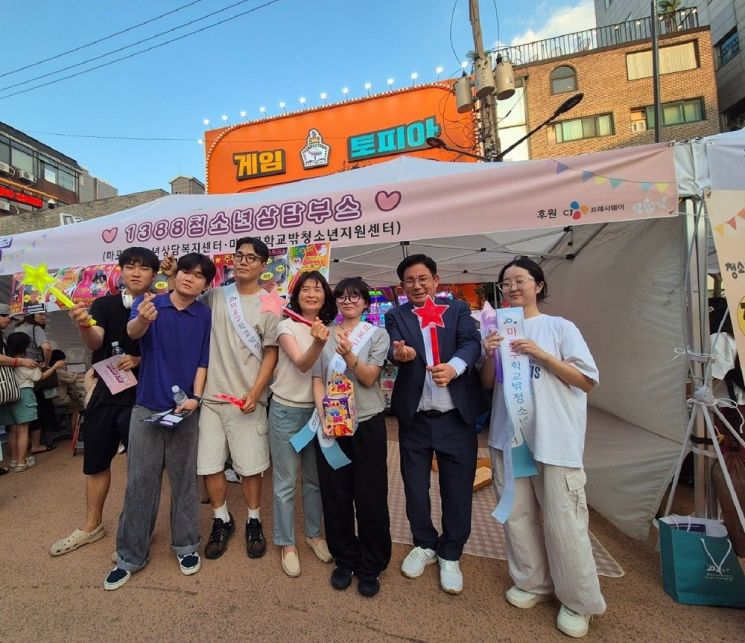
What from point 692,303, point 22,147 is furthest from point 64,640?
point 22,147

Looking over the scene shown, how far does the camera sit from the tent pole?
2.19 meters

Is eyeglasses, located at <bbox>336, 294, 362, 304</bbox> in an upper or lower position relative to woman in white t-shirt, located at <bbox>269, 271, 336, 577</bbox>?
upper

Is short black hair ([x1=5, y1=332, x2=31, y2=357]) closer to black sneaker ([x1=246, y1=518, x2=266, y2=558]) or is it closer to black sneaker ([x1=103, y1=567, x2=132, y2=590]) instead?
black sneaker ([x1=103, y1=567, x2=132, y2=590])

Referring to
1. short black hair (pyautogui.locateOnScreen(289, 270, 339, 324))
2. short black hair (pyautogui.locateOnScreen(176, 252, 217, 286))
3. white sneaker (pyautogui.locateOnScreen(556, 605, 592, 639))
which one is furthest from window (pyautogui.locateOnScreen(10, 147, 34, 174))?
white sneaker (pyautogui.locateOnScreen(556, 605, 592, 639))

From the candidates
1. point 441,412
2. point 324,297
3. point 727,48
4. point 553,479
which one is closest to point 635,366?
point 553,479

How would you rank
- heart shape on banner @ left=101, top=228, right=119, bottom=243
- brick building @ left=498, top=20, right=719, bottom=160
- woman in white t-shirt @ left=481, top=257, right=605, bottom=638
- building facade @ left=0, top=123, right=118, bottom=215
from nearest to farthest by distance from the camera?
woman in white t-shirt @ left=481, top=257, right=605, bottom=638
heart shape on banner @ left=101, top=228, right=119, bottom=243
brick building @ left=498, top=20, right=719, bottom=160
building facade @ left=0, top=123, right=118, bottom=215

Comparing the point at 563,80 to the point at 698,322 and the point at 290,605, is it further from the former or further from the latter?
the point at 290,605

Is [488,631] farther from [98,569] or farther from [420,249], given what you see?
[420,249]

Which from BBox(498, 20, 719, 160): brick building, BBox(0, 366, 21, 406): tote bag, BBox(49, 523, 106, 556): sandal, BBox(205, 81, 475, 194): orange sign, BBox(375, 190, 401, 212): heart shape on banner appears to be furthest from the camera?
BBox(498, 20, 719, 160): brick building

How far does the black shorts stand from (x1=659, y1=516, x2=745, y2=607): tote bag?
317 centimetres

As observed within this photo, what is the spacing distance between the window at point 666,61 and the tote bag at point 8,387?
20.4 m

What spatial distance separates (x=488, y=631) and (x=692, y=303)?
221cm

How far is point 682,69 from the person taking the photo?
14.6 metres


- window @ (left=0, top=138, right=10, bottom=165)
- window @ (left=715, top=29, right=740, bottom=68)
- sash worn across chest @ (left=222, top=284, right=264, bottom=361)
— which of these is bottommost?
sash worn across chest @ (left=222, top=284, right=264, bottom=361)
